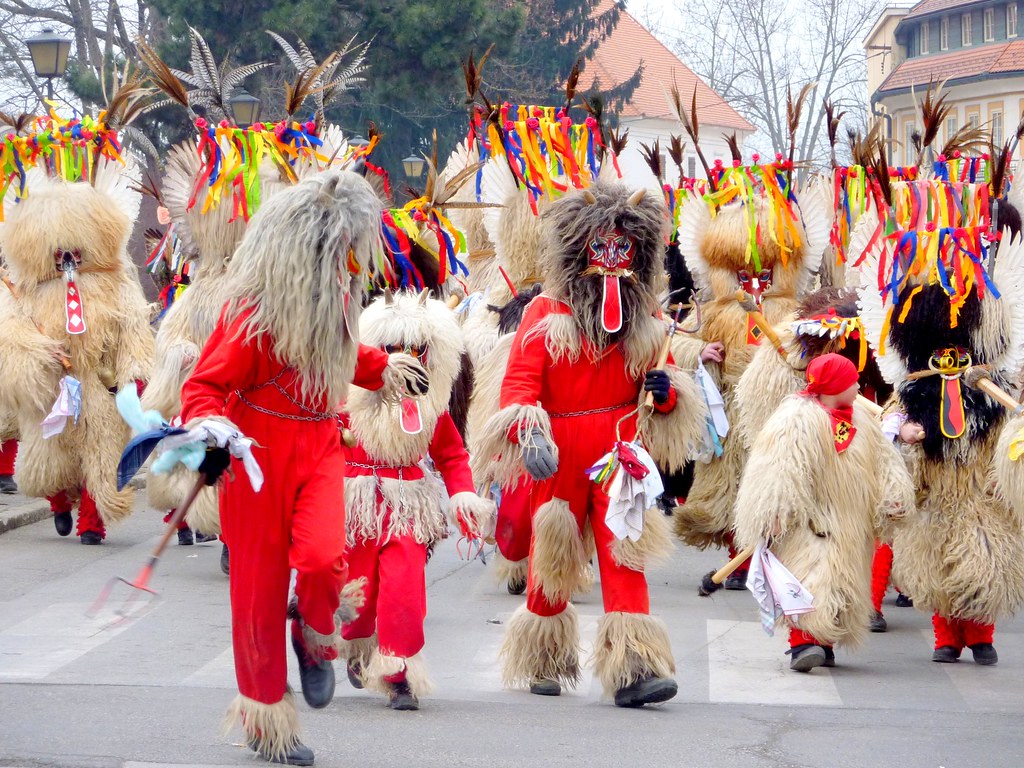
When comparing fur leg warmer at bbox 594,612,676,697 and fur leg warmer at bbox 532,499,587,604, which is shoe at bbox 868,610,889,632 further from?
fur leg warmer at bbox 532,499,587,604

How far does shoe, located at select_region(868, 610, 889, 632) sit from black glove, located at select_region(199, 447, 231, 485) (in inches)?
169

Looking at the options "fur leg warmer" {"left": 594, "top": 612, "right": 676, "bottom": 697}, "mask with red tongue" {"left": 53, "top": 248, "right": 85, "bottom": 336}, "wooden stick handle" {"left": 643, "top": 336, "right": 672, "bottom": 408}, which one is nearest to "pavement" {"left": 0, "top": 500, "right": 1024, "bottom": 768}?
"fur leg warmer" {"left": 594, "top": 612, "right": 676, "bottom": 697}

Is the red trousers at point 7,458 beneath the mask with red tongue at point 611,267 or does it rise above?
beneath

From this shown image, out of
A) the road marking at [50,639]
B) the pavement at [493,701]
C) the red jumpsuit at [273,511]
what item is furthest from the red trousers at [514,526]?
the red jumpsuit at [273,511]

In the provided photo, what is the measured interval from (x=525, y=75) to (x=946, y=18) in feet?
92.9

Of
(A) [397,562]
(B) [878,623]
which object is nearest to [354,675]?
(A) [397,562]

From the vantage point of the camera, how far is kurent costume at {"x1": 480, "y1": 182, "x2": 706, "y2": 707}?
5.84m

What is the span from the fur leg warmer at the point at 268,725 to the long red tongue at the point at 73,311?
4.91m

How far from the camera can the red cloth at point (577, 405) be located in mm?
5926

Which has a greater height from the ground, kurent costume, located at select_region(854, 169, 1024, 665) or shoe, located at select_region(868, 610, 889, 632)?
kurent costume, located at select_region(854, 169, 1024, 665)

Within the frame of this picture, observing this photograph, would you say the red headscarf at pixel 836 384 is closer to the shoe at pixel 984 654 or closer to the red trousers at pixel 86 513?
the shoe at pixel 984 654

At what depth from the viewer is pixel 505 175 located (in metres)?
8.60

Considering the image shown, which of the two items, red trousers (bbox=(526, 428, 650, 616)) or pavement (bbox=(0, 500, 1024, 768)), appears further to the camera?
red trousers (bbox=(526, 428, 650, 616))

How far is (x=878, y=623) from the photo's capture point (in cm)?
775
